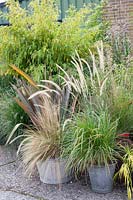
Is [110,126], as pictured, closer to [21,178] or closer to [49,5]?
[21,178]

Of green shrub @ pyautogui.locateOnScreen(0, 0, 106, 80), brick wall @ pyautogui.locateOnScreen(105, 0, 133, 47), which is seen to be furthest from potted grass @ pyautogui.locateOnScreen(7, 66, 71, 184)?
brick wall @ pyautogui.locateOnScreen(105, 0, 133, 47)

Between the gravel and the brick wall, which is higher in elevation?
the brick wall

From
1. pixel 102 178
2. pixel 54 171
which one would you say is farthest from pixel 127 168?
pixel 54 171

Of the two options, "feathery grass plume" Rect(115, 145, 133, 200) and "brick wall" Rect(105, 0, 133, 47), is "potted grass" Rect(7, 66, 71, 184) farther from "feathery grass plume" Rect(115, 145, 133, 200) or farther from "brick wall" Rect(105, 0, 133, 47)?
"brick wall" Rect(105, 0, 133, 47)

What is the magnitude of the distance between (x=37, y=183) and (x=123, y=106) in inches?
57.5

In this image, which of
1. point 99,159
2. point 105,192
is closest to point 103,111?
point 99,159

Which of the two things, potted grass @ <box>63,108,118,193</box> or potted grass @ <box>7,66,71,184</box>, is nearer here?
potted grass @ <box>63,108,118,193</box>

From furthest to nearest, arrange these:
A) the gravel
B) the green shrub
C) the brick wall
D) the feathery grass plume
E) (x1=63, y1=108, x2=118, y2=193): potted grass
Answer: the brick wall → the green shrub → the gravel → (x1=63, y1=108, x2=118, y2=193): potted grass → the feathery grass plume

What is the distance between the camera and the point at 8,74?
273 inches

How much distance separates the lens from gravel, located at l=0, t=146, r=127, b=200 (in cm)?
418

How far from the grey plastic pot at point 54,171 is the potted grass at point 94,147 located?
17cm

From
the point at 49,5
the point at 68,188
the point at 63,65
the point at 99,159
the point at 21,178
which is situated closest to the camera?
the point at 99,159

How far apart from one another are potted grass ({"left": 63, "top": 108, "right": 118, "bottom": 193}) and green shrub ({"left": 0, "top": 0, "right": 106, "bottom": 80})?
196 centimetres

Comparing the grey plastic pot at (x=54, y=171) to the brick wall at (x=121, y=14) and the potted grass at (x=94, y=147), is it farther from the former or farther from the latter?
the brick wall at (x=121, y=14)
